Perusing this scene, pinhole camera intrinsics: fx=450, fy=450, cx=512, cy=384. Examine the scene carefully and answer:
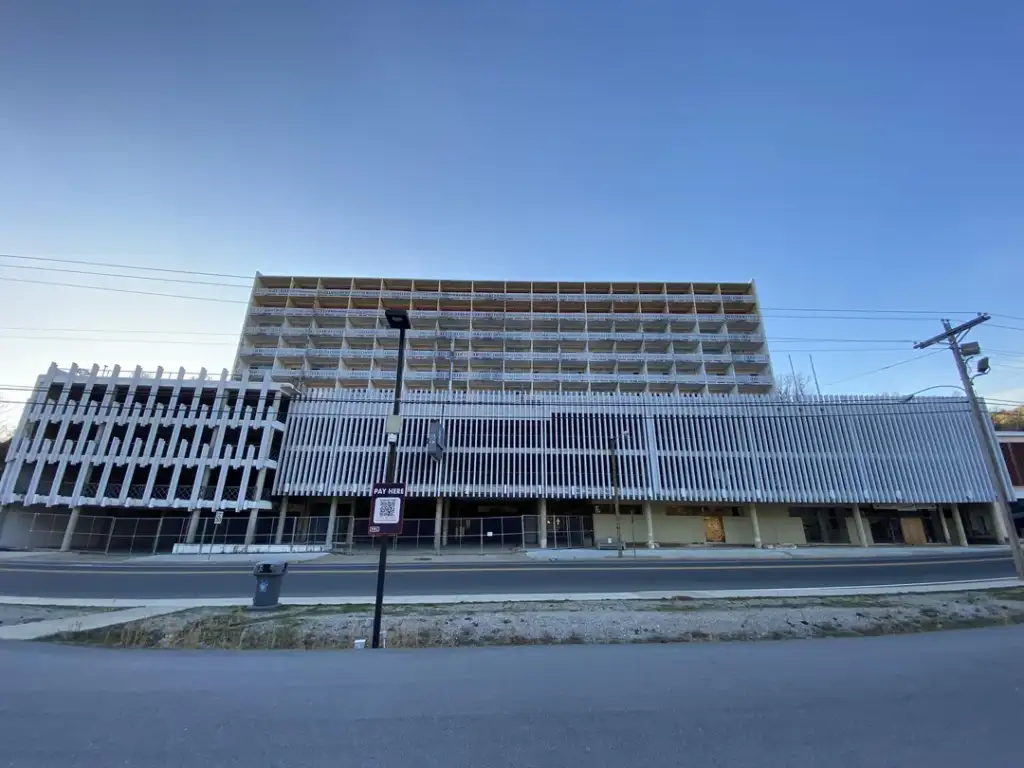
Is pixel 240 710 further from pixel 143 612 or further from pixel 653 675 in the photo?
pixel 143 612

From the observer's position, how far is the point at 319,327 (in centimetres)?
5522

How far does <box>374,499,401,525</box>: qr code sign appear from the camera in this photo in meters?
8.13

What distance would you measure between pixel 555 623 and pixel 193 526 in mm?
31226

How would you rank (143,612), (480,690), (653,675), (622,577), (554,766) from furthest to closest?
(622,577) → (143,612) → (653,675) → (480,690) → (554,766)

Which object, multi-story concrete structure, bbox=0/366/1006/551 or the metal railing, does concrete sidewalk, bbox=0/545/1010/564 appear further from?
multi-story concrete structure, bbox=0/366/1006/551

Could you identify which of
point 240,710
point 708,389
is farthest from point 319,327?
point 240,710

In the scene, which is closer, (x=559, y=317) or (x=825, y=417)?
(x=825, y=417)

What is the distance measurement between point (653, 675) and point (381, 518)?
199 inches

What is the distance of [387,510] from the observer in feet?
27.0

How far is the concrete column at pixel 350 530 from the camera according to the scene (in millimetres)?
28719

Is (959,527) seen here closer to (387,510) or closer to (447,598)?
(447,598)

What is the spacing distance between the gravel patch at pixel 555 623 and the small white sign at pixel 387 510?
1.95m

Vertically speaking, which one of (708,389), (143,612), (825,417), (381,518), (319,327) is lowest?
(143,612)

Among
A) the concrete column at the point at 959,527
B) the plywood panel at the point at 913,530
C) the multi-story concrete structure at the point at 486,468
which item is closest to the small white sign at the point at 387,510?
the multi-story concrete structure at the point at 486,468
